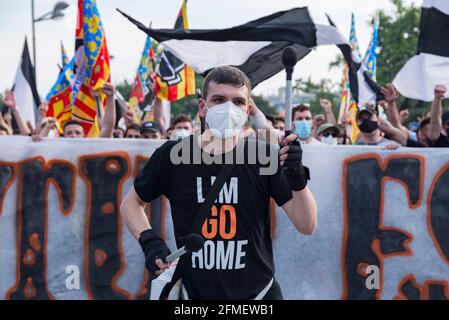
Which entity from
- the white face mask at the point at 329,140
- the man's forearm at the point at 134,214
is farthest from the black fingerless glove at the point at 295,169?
the white face mask at the point at 329,140

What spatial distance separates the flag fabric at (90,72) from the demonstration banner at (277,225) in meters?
1.79

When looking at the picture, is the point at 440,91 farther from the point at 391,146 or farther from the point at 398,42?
the point at 398,42

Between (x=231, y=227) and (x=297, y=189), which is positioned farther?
(x=231, y=227)

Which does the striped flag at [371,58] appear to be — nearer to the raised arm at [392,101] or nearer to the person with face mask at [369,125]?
the raised arm at [392,101]

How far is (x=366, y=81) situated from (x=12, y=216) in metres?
3.49

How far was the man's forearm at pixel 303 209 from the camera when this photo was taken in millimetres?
3381

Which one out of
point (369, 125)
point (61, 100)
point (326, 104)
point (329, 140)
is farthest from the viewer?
point (326, 104)

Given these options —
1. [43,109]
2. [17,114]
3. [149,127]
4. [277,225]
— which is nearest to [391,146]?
[277,225]

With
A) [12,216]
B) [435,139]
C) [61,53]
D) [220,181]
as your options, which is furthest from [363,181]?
[61,53]

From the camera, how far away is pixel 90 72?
8477 mm

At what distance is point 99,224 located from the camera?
6621 mm

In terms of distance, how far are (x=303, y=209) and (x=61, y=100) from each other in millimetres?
6838

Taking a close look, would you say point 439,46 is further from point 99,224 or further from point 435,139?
point 99,224

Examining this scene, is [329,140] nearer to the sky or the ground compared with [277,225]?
nearer to the sky
